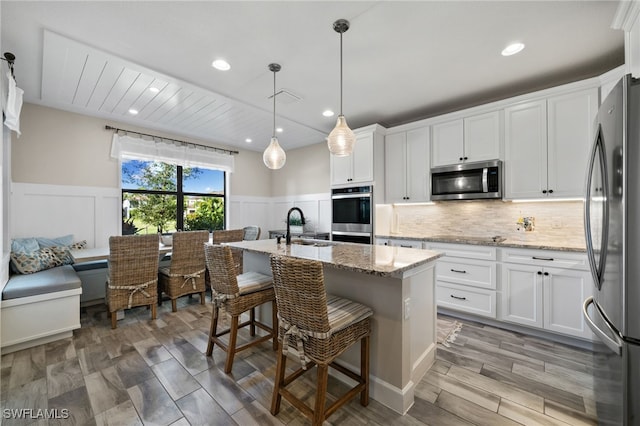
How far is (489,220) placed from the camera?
3.31 metres

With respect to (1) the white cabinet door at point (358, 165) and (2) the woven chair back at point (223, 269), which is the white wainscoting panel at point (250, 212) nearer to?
(1) the white cabinet door at point (358, 165)

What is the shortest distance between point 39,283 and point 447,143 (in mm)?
4619

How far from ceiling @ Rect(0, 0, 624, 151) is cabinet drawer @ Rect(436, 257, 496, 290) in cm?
197

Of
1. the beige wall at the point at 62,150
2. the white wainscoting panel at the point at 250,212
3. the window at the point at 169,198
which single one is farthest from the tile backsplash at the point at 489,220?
the beige wall at the point at 62,150

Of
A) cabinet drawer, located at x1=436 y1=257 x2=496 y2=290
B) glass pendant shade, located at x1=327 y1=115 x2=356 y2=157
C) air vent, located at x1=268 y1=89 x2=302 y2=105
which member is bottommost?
cabinet drawer, located at x1=436 y1=257 x2=496 y2=290

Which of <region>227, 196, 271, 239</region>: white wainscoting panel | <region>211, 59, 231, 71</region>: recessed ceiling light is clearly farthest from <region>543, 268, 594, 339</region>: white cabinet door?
<region>227, 196, 271, 239</region>: white wainscoting panel

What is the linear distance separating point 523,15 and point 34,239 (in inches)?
212

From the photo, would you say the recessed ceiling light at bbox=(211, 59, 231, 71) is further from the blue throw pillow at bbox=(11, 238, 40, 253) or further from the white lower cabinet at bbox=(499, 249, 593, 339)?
the white lower cabinet at bbox=(499, 249, 593, 339)

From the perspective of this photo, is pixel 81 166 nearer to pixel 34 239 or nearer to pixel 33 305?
pixel 34 239

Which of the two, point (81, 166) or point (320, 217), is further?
point (320, 217)

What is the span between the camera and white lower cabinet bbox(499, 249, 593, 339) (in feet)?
7.86

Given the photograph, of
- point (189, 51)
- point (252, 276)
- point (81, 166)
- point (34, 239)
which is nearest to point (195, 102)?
point (189, 51)

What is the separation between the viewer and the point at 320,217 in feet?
17.2

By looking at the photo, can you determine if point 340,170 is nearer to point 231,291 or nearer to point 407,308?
point 231,291
